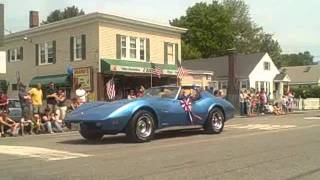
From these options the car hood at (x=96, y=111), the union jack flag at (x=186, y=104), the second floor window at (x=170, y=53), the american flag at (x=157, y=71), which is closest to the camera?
the car hood at (x=96, y=111)

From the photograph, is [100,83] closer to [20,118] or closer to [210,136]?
[20,118]

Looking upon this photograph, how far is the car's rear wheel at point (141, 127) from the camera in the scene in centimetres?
1482

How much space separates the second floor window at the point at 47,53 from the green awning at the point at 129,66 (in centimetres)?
570

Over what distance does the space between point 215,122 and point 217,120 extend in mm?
114

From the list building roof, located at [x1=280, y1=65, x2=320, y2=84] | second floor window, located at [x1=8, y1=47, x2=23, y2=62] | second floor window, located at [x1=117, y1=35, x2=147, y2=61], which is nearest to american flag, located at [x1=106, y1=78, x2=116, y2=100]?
second floor window, located at [x1=117, y1=35, x2=147, y2=61]

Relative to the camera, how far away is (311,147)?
44.8ft

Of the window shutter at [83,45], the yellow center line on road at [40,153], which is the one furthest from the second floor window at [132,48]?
the yellow center line on road at [40,153]

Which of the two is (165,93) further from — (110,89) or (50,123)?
(110,89)

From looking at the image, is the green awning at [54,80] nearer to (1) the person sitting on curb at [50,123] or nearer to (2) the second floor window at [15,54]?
(2) the second floor window at [15,54]

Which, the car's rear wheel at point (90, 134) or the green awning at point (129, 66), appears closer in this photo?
the car's rear wheel at point (90, 134)

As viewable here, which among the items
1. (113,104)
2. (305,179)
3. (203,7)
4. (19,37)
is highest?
(203,7)

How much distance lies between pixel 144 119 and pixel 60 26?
26.7 meters

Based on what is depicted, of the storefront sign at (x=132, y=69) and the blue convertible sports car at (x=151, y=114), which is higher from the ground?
the storefront sign at (x=132, y=69)

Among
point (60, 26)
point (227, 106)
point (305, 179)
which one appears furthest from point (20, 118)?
point (60, 26)
